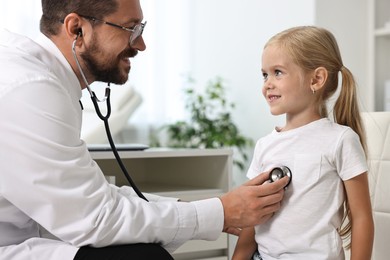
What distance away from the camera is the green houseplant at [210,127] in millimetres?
3811

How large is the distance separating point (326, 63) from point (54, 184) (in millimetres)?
651

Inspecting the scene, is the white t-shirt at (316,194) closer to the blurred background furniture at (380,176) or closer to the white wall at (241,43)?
the blurred background furniture at (380,176)

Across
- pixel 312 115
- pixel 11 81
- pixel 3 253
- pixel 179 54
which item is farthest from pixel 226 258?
pixel 179 54

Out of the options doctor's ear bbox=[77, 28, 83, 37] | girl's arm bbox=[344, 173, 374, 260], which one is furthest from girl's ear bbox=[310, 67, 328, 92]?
doctor's ear bbox=[77, 28, 83, 37]

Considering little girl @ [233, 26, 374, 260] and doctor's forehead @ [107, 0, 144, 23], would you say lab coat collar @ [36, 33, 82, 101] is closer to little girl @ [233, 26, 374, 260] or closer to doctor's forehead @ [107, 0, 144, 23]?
doctor's forehead @ [107, 0, 144, 23]

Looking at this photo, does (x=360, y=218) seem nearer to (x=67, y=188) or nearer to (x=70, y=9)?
(x=67, y=188)

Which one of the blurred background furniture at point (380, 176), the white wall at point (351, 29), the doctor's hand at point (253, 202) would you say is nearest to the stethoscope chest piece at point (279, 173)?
the doctor's hand at point (253, 202)

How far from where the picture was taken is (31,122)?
4.13 ft

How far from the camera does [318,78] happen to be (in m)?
1.46

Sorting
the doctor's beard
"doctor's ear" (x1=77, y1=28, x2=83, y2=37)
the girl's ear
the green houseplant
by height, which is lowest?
the green houseplant

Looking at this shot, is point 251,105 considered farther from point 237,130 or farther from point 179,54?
point 179,54

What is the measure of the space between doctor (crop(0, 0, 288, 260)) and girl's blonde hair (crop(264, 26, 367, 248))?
0.73 feet

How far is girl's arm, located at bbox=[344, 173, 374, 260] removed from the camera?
137 cm

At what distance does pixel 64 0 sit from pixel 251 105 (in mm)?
2416
